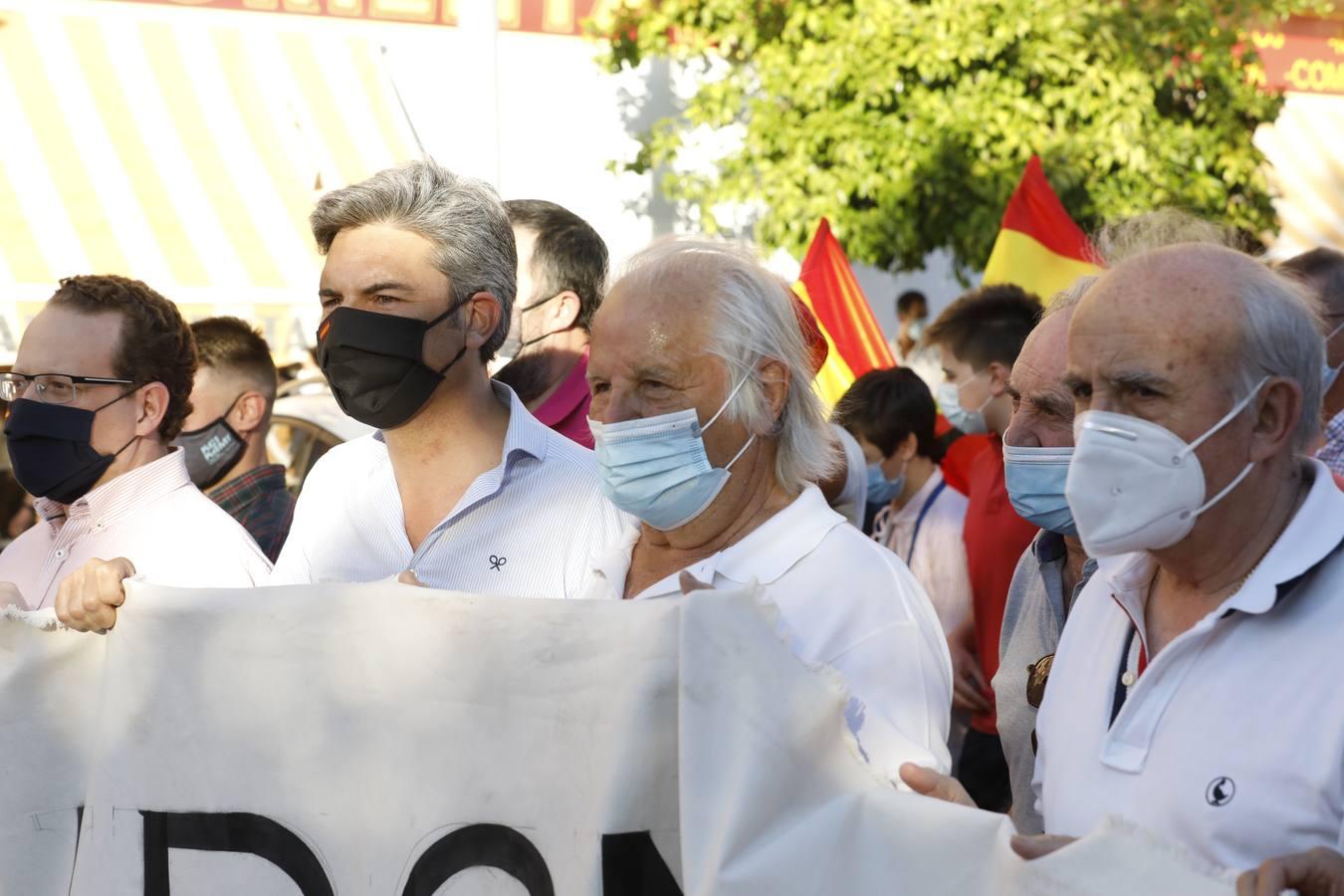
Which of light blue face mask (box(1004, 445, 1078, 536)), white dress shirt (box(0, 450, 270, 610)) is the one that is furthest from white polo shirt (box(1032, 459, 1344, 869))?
white dress shirt (box(0, 450, 270, 610))

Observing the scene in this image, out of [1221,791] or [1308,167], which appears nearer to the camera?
[1221,791]

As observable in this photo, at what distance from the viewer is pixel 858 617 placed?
241 cm

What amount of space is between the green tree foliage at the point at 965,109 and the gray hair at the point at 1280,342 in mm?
8708

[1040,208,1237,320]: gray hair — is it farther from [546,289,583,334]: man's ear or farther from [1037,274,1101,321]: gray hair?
[546,289,583,334]: man's ear

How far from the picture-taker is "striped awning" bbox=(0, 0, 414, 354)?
1168 centimetres

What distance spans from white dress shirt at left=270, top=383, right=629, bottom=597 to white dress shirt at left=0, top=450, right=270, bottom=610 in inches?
5.2

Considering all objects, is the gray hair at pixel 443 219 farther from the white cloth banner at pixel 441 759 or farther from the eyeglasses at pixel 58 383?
the white cloth banner at pixel 441 759

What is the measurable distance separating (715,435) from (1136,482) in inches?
30.3

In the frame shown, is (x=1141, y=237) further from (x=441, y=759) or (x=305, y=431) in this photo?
(x=305, y=431)

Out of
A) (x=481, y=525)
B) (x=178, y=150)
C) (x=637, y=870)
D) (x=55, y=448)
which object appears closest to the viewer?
(x=637, y=870)

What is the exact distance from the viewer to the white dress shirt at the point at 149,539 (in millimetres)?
3242

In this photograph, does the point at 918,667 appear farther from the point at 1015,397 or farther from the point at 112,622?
the point at 112,622

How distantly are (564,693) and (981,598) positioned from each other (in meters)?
2.76

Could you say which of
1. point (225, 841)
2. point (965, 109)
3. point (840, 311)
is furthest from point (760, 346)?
point (965, 109)
